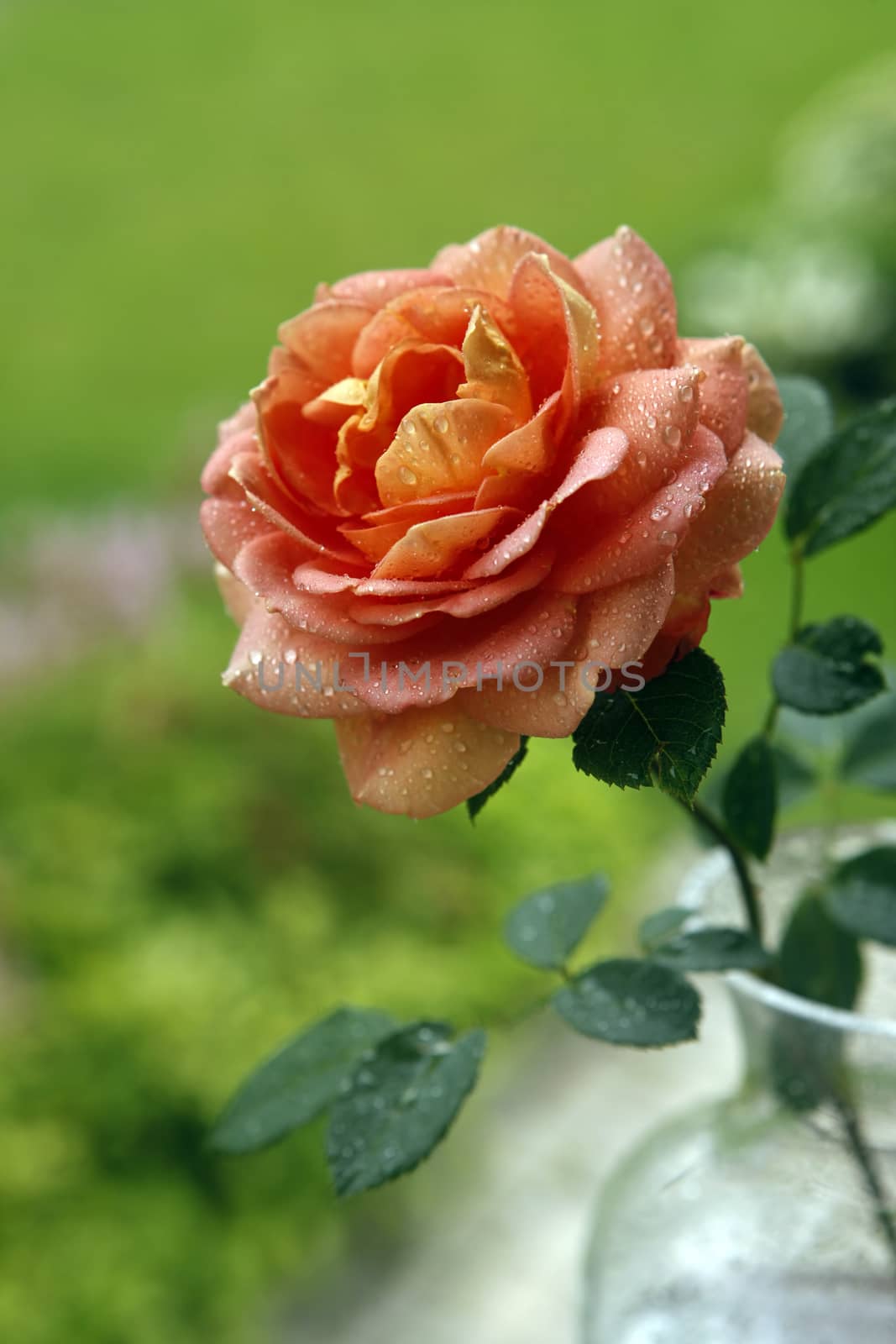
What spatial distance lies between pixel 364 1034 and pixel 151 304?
2.94 m

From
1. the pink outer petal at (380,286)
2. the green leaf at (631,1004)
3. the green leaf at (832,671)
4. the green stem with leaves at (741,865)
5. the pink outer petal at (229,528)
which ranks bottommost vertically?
the green leaf at (631,1004)

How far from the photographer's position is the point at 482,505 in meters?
0.32

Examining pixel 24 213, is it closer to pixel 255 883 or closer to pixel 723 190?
pixel 723 190

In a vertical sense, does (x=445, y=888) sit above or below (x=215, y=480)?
below

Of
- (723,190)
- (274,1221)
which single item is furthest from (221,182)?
(274,1221)

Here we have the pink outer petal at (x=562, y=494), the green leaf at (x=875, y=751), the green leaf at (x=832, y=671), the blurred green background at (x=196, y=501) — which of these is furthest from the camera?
the blurred green background at (x=196, y=501)

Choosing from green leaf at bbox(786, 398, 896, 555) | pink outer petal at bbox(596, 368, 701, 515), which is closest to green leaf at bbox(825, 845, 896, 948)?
green leaf at bbox(786, 398, 896, 555)

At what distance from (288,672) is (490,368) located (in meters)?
0.09

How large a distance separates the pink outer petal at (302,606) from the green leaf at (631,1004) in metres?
0.16

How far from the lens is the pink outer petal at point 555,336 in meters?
0.32

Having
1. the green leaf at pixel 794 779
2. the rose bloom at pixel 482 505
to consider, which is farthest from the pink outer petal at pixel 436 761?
the green leaf at pixel 794 779

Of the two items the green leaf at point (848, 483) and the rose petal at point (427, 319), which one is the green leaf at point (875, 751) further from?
the rose petal at point (427, 319)

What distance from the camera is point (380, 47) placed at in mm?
3883

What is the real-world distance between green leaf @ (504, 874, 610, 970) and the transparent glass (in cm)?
4
